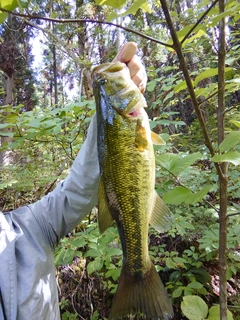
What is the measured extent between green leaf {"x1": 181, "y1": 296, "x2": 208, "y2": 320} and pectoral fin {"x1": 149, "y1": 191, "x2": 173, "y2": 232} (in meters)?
0.66

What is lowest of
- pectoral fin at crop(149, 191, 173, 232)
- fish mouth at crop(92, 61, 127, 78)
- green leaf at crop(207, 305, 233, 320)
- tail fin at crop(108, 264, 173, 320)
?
green leaf at crop(207, 305, 233, 320)

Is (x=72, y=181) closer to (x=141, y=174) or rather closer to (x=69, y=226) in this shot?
(x=69, y=226)

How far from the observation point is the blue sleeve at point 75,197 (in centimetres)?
135

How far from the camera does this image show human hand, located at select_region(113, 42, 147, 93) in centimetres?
116

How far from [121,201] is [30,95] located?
670 inches

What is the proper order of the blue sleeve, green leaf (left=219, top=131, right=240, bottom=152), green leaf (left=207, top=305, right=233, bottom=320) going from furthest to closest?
1. green leaf (left=207, top=305, right=233, bottom=320)
2. the blue sleeve
3. green leaf (left=219, top=131, right=240, bottom=152)

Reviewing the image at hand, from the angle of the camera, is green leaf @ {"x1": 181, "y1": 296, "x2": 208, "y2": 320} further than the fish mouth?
Yes

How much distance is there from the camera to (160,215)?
3.87ft

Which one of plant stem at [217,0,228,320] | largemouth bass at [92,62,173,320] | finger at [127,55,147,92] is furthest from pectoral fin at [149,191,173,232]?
finger at [127,55,147,92]

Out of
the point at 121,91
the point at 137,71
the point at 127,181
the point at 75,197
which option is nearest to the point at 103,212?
the point at 127,181

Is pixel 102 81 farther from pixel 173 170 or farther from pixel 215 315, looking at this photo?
pixel 215 315

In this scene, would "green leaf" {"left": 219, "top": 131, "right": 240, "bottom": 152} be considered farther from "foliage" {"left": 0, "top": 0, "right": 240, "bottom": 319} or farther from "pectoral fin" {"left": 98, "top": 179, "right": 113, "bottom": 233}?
"pectoral fin" {"left": 98, "top": 179, "right": 113, "bottom": 233}

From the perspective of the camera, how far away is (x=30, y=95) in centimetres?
1653

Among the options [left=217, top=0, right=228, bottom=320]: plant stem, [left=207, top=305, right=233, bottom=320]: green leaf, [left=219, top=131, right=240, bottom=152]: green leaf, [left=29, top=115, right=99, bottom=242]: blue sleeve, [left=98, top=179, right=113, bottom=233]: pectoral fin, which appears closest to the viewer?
[left=219, top=131, right=240, bottom=152]: green leaf
